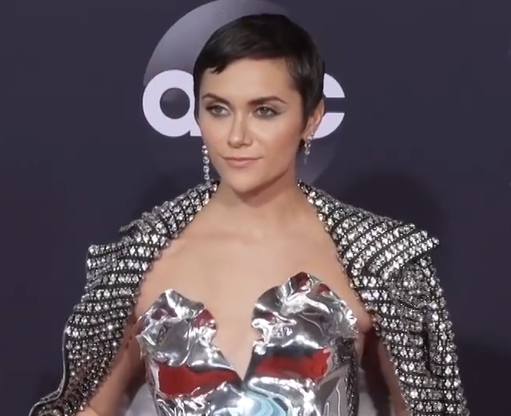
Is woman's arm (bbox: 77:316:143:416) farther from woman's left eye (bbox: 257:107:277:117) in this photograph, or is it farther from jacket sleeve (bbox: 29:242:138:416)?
woman's left eye (bbox: 257:107:277:117)

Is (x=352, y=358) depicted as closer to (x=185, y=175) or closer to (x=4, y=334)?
(x=185, y=175)

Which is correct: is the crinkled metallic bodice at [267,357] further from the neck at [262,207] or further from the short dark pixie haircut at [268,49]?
the short dark pixie haircut at [268,49]

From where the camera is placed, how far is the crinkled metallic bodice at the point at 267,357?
109 centimetres

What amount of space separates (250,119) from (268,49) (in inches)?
3.0

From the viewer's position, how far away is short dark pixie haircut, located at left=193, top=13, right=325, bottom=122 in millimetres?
1062

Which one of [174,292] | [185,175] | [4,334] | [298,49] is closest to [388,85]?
[185,175]

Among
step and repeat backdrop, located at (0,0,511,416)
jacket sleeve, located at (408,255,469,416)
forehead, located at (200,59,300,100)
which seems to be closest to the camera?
forehead, located at (200,59,300,100)

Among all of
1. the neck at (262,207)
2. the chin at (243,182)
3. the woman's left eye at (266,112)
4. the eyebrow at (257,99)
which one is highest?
the eyebrow at (257,99)

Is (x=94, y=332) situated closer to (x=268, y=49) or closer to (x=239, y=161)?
(x=239, y=161)

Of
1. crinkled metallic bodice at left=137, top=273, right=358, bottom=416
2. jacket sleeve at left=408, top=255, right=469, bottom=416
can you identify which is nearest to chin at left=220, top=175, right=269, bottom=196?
crinkled metallic bodice at left=137, top=273, right=358, bottom=416

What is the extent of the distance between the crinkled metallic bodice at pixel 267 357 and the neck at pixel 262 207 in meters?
0.08

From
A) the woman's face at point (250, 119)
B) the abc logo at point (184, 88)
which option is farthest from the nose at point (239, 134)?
the abc logo at point (184, 88)

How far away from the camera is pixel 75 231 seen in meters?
1.57

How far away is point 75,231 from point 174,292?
1.60 feet
